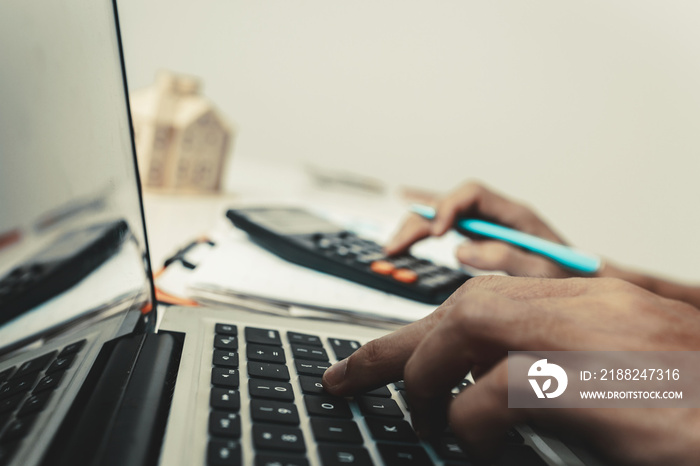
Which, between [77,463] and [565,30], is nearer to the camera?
[77,463]

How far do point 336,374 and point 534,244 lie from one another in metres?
0.36

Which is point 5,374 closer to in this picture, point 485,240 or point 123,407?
point 123,407

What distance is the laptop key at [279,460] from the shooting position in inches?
7.4

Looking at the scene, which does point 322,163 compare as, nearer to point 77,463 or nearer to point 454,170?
point 454,170

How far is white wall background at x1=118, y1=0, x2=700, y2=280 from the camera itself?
3.85 feet

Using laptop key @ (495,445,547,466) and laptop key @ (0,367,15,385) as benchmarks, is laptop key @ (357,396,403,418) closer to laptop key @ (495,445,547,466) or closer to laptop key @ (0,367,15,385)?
laptop key @ (495,445,547,466)

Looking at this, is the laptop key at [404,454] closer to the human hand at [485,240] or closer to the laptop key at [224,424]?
the laptop key at [224,424]

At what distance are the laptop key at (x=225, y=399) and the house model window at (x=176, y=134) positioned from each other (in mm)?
535

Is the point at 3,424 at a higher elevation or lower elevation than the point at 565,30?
lower

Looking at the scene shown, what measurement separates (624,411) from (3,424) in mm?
241

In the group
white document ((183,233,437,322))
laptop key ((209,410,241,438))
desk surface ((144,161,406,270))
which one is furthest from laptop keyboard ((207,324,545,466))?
desk surface ((144,161,406,270))

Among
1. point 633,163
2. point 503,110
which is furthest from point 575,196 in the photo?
point 503,110

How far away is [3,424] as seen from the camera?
18 cm

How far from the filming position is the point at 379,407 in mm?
254
